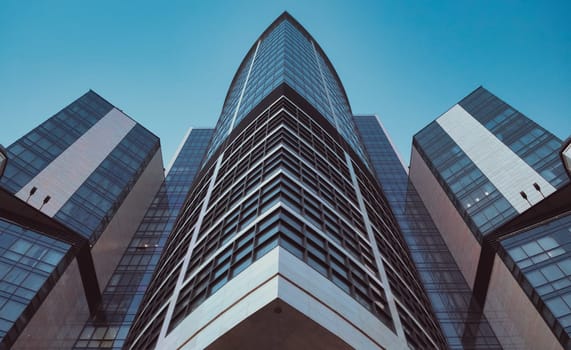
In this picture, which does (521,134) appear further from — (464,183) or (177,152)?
(177,152)

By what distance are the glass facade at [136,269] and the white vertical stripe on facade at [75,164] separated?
10.6 metres

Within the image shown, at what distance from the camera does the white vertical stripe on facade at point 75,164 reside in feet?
136

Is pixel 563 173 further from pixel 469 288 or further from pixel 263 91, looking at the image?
pixel 263 91

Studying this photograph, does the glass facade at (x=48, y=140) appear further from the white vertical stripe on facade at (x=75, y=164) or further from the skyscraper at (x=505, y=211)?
the skyscraper at (x=505, y=211)

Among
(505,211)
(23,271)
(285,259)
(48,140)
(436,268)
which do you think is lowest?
(285,259)

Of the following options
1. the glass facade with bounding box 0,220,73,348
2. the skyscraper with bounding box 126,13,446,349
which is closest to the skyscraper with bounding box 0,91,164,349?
the glass facade with bounding box 0,220,73,348

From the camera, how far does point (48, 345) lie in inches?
1363

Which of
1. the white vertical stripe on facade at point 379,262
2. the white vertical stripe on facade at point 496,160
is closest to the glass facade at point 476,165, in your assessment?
the white vertical stripe on facade at point 496,160

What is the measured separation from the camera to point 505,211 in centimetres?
4169

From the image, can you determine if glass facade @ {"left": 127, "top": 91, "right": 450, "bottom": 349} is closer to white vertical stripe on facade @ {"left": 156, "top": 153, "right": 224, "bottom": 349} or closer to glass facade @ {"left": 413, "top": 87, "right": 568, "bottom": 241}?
white vertical stripe on facade @ {"left": 156, "top": 153, "right": 224, "bottom": 349}

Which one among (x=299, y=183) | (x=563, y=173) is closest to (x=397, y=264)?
→ (x=299, y=183)

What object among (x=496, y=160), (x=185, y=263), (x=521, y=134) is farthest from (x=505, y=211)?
(x=185, y=263)

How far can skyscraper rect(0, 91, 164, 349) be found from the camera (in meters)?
33.0

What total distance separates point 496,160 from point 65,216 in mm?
45964
